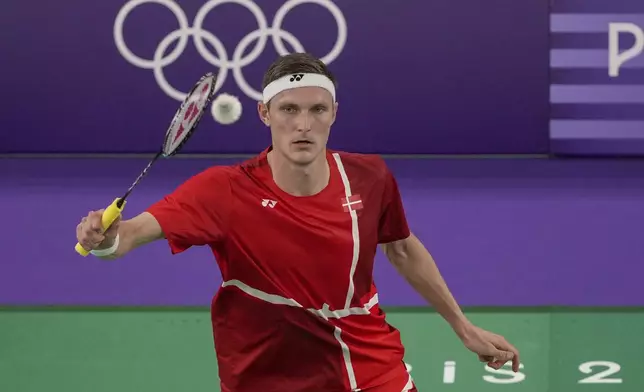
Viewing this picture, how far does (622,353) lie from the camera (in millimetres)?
5691

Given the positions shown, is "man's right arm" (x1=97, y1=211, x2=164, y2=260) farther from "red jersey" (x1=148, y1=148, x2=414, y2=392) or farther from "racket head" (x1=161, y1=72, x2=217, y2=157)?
"racket head" (x1=161, y1=72, x2=217, y2=157)

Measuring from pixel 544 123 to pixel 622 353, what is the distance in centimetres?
387

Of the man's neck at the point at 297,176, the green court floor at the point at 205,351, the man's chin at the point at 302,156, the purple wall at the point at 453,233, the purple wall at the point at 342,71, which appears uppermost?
the purple wall at the point at 342,71

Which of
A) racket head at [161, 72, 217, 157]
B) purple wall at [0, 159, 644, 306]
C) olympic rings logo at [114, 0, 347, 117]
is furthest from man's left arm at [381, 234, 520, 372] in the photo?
olympic rings logo at [114, 0, 347, 117]

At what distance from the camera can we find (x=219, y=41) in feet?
29.9

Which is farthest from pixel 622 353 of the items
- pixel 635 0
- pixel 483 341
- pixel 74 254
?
pixel 635 0

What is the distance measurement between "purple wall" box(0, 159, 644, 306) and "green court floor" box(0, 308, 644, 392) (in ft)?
1.02

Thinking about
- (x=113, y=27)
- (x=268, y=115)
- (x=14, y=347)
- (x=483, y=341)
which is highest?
(x=113, y=27)

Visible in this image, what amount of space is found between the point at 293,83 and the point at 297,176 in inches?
11.1

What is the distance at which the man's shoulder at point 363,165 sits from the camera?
3.74m

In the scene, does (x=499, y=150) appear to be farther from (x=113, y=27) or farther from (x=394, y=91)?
(x=113, y=27)

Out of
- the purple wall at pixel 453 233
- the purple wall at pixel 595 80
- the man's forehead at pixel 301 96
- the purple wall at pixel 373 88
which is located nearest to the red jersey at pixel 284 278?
the man's forehead at pixel 301 96

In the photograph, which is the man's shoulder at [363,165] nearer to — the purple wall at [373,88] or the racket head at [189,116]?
the racket head at [189,116]

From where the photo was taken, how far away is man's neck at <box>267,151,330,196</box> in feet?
11.7
